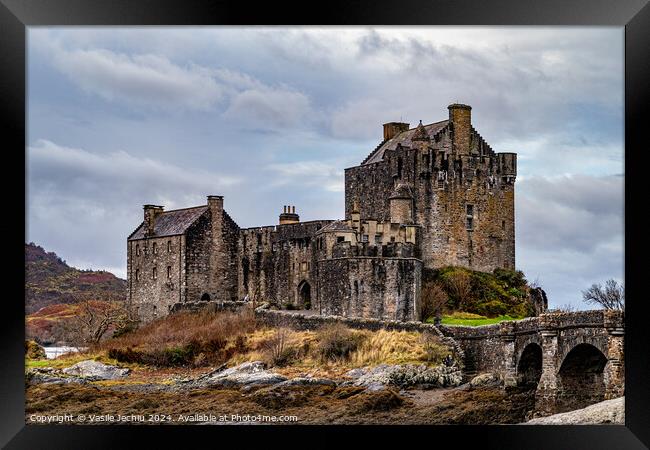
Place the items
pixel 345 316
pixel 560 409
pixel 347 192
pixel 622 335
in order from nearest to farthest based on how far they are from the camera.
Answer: pixel 622 335 < pixel 560 409 < pixel 345 316 < pixel 347 192

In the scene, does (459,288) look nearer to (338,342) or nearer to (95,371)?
(338,342)

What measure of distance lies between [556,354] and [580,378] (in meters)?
0.79

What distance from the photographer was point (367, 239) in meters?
39.9

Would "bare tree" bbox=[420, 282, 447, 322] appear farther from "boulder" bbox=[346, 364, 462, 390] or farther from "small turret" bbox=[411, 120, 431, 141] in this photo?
"small turret" bbox=[411, 120, 431, 141]

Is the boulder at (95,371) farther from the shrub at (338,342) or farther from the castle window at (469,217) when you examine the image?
the castle window at (469,217)

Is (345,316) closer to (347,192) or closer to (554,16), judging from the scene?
(347,192)

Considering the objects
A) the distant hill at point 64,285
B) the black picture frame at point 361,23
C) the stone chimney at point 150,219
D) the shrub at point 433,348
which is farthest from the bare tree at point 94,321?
the black picture frame at point 361,23

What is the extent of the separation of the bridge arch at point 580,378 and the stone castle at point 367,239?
24.2 feet

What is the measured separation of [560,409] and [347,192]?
1488 cm

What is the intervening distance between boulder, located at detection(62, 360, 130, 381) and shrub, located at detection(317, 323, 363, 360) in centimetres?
609

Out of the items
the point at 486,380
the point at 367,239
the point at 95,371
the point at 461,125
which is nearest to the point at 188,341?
the point at 95,371

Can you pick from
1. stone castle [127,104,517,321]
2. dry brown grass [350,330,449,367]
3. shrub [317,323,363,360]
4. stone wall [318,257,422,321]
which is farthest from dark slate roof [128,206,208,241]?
dry brown grass [350,330,449,367]

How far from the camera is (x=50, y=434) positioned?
25969 millimetres
